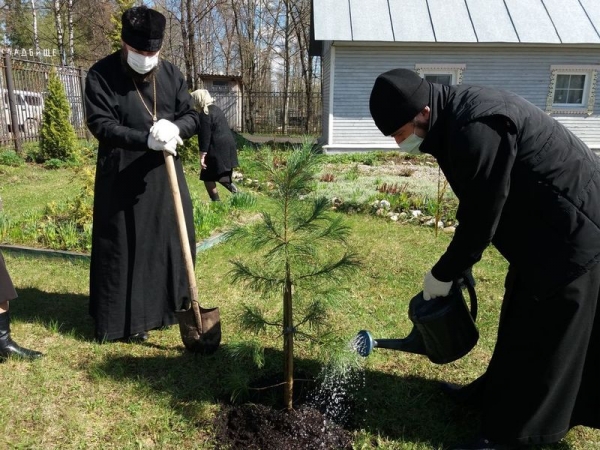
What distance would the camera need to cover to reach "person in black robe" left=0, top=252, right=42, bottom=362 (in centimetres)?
274

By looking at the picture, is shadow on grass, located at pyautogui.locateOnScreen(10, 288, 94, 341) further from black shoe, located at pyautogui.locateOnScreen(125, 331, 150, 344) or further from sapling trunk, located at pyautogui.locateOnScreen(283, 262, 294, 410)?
sapling trunk, located at pyautogui.locateOnScreen(283, 262, 294, 410)

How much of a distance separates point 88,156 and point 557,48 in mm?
11596

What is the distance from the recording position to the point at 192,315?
2725 mm

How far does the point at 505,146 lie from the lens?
5.53 ft

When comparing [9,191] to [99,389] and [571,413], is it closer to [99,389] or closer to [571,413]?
[99,389]

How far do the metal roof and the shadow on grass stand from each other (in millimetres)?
9195

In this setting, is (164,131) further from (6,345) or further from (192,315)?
(6,345)

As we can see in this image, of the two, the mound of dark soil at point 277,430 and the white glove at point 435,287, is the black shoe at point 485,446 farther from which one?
the white glove at point 435,287

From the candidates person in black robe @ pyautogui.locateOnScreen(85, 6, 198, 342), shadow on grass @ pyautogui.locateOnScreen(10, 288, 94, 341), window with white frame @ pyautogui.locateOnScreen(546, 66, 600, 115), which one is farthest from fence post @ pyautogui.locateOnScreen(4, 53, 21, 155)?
window with white frame @ pyautogui.locateOnScreen(546, 66, 600, 115)

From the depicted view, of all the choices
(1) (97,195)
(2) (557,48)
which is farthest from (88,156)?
(2) (557,48)

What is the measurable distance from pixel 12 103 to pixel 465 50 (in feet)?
35.0

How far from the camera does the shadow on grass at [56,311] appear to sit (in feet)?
10.5

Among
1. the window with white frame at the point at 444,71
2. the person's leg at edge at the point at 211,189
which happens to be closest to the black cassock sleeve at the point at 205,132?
the person's leg at edge at the point at 211,189

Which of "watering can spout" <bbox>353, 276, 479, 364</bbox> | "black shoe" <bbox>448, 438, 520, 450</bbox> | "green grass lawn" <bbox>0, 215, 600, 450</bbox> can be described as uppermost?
"watering can spout" <bbox>353, 276, 479, 364</bbox>
